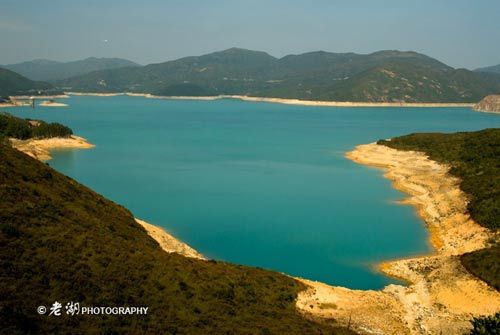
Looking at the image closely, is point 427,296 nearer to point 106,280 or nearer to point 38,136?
point 106,280

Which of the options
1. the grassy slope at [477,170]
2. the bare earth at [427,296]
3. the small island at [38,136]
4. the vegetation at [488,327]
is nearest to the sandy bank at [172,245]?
the bare earth at [427,296]

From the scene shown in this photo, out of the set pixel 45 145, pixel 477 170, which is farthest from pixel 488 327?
pixel 45 145

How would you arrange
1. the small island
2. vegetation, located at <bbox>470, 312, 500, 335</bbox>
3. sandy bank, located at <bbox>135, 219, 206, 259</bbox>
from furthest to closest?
the small island → sandy bank, located at <bbox>135, 219, 206, 259</bbox> → vegetation, located at <bbox>470, 312, 500, 335</bbox>

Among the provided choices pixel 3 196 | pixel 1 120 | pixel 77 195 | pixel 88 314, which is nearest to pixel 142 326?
pixel 88 314

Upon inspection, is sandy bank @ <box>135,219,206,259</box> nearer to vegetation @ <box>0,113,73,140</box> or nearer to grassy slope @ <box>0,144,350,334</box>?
grassy slope @ <box>0,144,350,334</box>

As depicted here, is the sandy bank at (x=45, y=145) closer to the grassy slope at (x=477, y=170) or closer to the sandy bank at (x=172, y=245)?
the sandy bank at (x=172, y=245)

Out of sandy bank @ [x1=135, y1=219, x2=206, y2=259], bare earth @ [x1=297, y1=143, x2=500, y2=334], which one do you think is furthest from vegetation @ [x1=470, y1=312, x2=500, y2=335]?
sandy bank @ [x1=135, y1=219, x2=206, y2=259]

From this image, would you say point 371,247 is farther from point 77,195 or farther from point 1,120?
point 1,120
